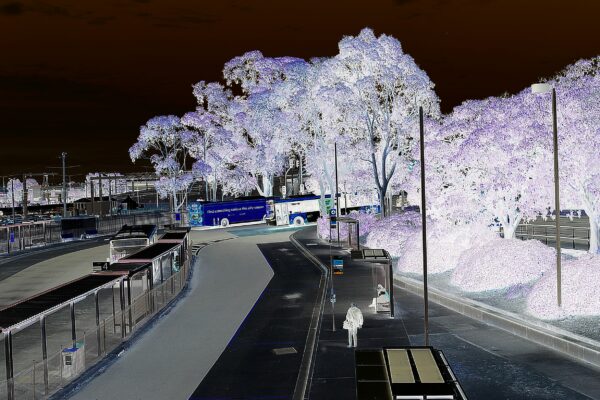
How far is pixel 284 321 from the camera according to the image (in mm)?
19047

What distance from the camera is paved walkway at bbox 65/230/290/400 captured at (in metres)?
13.1

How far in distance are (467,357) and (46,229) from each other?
183ft

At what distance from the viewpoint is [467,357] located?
1446 centimetres

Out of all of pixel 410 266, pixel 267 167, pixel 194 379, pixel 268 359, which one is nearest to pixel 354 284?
pixel 410 266

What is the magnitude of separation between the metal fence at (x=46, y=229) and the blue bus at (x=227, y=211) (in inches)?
145

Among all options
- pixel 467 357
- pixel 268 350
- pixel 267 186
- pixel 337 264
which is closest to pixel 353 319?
pixel 268 350

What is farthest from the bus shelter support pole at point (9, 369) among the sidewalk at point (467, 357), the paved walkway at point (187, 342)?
the sidewalk at point (467, 357)

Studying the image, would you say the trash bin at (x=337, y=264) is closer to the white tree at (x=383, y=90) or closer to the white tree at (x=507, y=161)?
the white tree at (x=507, y=161)

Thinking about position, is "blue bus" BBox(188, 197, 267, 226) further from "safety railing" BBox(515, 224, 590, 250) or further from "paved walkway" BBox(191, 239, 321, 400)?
"paved walkway" BBox(191, 239, 321, 400)

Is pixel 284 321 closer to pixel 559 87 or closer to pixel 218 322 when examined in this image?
pixel 218 322

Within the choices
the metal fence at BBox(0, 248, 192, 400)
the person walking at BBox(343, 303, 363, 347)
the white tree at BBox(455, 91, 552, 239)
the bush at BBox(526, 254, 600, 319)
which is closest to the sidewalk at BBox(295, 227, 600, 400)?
the person walking at BBox(343, 303, 363, 347)

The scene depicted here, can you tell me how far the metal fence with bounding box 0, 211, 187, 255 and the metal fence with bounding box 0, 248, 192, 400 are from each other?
22.4 m

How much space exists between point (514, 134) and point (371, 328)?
35.6ft

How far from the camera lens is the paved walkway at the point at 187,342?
1306 centimetres
